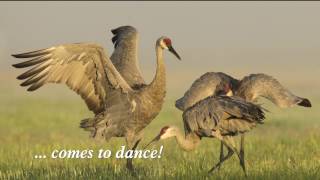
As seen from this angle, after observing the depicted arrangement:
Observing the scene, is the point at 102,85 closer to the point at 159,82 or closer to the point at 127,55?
the point at 159,82

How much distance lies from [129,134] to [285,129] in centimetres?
897

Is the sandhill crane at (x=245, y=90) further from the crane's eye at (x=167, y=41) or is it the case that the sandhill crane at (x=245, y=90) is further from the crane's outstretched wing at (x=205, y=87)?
the crane's eye at (x=167, y=41)

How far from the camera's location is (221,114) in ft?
27.7

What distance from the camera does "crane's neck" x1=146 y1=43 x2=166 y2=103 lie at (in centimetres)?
870

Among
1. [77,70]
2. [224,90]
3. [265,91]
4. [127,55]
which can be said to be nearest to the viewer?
[77,70]

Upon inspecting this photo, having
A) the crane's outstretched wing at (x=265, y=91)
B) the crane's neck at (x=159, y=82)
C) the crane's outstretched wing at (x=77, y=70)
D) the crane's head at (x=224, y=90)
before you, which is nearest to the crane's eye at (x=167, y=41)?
the crane's neck at (x=159, y=82)

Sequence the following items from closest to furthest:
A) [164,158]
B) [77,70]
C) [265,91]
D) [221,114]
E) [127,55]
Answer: [221,114], [77,70], [265,91], [127,55], [164,158]

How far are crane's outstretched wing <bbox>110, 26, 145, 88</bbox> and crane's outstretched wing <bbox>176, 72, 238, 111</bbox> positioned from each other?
24.8 inches

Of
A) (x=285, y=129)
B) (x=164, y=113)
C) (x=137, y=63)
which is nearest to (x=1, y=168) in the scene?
(x=137, y=63)

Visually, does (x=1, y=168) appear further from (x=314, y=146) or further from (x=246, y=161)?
(x=314, y=146)

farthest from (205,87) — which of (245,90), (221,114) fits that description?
(221,114)

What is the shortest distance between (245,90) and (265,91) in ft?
0.96

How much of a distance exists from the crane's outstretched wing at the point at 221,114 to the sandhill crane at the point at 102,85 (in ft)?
1.50

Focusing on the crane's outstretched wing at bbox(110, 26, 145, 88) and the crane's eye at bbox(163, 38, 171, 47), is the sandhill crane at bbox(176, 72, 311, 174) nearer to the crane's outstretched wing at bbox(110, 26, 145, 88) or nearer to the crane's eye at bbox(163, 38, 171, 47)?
the crane's outstretched wing at bbox(110, 26, 145, 88)
